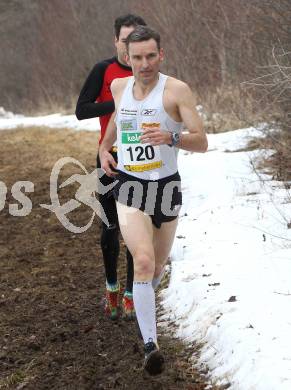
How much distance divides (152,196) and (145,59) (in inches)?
32.7

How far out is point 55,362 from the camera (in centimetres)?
437

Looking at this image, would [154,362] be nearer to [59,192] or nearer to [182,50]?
[59,192]

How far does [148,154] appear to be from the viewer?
13.0ft

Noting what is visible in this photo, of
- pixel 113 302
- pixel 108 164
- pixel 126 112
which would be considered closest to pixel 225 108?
pixel 113 302

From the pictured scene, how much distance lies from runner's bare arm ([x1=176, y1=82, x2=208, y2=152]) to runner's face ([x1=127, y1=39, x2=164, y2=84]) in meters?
0.20

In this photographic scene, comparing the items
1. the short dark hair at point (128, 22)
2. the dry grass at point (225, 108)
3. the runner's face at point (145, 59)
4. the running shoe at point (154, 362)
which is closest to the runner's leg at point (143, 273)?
the running shoe at point (154, 362)

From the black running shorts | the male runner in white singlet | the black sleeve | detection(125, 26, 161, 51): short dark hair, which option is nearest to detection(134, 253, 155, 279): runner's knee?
the male runner in white singlet

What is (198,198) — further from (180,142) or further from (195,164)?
(180,142)

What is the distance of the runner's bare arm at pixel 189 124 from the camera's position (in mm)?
3770

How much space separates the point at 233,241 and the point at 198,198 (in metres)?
2.34

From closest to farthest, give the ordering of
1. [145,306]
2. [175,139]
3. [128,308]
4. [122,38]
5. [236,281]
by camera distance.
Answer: [175,139] → [145,306] → [122,38] → [236,281] → [128,308]

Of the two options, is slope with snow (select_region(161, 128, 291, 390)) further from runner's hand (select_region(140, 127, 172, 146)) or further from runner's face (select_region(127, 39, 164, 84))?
runner's face (select_region(127, 39, 164, 84))

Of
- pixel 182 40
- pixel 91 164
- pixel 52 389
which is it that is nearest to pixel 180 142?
pixel 52 389

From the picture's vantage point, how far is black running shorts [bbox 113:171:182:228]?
13.0ft
